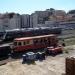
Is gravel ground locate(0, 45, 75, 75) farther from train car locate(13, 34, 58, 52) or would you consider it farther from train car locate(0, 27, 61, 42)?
train car locate(0, 27, 61, 42)

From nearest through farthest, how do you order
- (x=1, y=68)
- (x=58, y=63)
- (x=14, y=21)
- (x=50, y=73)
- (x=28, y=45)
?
1. (x=50, y=73)
2. (x=1, y=68)
3. (x=58, y=63)
4. (x=28, y=45)
5. (x=14, y=21)

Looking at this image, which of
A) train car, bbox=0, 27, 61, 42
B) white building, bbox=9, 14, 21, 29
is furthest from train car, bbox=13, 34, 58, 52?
white building, bbox=9, 14, 21, 29

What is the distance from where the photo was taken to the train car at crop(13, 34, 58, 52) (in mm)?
30000

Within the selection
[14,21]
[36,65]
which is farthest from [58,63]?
[14,21]

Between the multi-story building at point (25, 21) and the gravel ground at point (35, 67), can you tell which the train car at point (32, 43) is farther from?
the multi-story building at point (25, 21)

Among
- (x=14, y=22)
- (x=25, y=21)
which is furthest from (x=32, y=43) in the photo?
(x=25, y=21)

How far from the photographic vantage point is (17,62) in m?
25.2

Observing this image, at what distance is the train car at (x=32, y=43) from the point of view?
1181 inches

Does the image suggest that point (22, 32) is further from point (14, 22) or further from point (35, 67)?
point (14, 22)

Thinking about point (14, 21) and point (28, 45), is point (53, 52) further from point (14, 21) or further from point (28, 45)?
point (14, 21)

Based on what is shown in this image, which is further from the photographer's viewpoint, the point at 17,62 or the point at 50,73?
the point at 17,62

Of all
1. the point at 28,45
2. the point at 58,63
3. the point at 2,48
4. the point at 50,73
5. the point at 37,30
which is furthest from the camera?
the point at 37,30

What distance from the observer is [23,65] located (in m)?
23.9

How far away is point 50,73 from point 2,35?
95.0 ft
